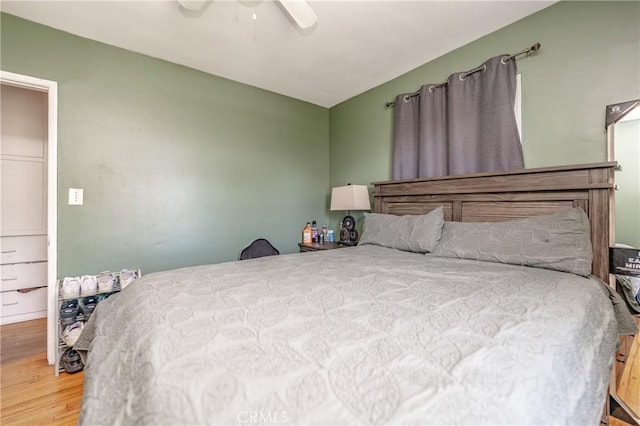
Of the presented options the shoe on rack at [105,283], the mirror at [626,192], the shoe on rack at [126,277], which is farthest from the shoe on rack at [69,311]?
the mirror at [626,192]

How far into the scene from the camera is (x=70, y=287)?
2.03 meters

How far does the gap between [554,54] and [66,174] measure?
3.76 metres

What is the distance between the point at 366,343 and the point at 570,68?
2327 mm

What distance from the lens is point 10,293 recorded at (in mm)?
2863

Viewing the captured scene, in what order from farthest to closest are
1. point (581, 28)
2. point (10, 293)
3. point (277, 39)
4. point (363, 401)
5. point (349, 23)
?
point (10, 293) → point (277, 39) → point (349, 23) → point (581, 28) → point (363, 401)

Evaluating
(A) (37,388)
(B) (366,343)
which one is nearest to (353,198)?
(B) (366,343)

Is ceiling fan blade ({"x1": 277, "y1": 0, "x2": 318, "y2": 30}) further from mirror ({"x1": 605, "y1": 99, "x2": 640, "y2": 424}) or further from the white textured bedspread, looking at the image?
mirror ({"x1": 605, "y1": 99, "x2": 640, "y2": 424})

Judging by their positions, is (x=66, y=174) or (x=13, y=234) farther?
(x=13, y=234)

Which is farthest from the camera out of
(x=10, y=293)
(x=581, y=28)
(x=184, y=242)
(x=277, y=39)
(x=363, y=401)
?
(x=10, y=293)

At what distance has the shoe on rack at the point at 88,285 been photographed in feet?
6.77

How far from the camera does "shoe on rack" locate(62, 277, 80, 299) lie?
2.00 metres

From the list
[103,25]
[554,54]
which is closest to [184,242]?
[103,25]

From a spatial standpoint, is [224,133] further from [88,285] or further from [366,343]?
[366,343]

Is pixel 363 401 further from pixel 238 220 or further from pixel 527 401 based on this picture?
pixel 238 220
